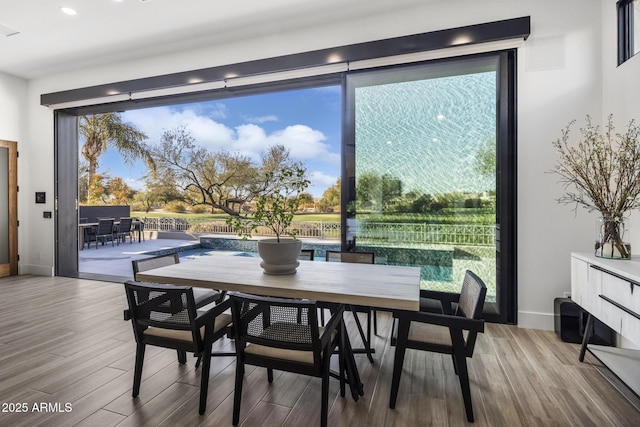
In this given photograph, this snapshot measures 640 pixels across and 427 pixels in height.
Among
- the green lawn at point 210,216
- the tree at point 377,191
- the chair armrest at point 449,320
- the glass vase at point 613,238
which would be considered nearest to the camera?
the chair armrest at point 449,320

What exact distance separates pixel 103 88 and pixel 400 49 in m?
4.08

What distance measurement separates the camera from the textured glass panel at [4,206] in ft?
16.7

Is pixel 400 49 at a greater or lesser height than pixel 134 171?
greater

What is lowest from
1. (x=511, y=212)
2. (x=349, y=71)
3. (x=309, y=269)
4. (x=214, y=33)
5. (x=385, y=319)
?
(x=385, y=319)

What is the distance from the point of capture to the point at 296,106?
24.7 ft

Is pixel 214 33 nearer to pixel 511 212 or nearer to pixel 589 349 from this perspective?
pixel 511 212

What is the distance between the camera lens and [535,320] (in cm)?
296

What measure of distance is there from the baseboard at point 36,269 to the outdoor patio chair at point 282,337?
5229 millimetres

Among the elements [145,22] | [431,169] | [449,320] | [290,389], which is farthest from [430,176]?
[145,22]

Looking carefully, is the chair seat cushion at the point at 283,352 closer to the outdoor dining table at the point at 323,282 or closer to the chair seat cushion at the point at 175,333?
the outdoor dining table at the point at 323,282

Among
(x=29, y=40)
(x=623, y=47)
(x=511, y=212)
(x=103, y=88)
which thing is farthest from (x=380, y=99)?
(x=29, y=40)

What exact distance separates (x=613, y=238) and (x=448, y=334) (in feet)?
4.54

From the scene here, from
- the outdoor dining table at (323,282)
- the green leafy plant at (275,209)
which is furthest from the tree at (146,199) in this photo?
the green leafy plant at (275,209)

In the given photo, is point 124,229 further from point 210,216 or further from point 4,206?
point 4,206
